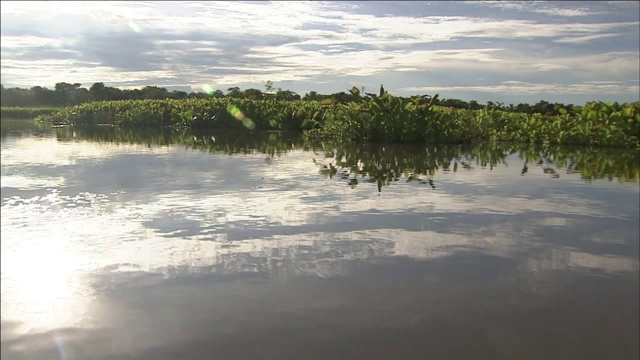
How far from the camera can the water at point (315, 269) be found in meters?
2.70

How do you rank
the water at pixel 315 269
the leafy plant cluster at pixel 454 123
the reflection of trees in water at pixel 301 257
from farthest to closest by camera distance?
the leafy plant cluster at pixel 454 123, the reflection of trees in water at pixel 301 257, the water at pixel 315 269

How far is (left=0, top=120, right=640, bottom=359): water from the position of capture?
2695 mm

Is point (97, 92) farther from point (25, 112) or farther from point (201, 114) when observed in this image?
point (201, 114)

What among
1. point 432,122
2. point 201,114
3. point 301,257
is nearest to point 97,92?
point 201,114

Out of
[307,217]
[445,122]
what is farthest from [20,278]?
[445,122]

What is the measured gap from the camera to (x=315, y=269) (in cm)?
375

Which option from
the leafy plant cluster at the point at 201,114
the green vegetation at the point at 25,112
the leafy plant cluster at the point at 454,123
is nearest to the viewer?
the leafy plant cluster at the point at 454,123

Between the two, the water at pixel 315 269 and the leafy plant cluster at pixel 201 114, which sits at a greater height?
the leafy plant cluster at pixel 201 114

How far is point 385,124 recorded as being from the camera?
14.7 meters

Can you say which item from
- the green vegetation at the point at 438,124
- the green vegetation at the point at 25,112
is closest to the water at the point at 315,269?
the green vegetation at the point at 438,124

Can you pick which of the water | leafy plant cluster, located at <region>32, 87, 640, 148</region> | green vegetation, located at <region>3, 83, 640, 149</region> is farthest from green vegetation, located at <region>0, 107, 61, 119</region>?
the water

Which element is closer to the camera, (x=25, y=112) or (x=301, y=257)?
(x=301, y=257)

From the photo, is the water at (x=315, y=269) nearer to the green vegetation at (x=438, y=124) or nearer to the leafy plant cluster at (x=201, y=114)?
the green vegetation at (x=438, y=124)

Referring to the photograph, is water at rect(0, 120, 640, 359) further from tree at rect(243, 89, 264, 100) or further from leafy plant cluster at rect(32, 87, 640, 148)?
tree at rect(243, 89, 264, 100)
